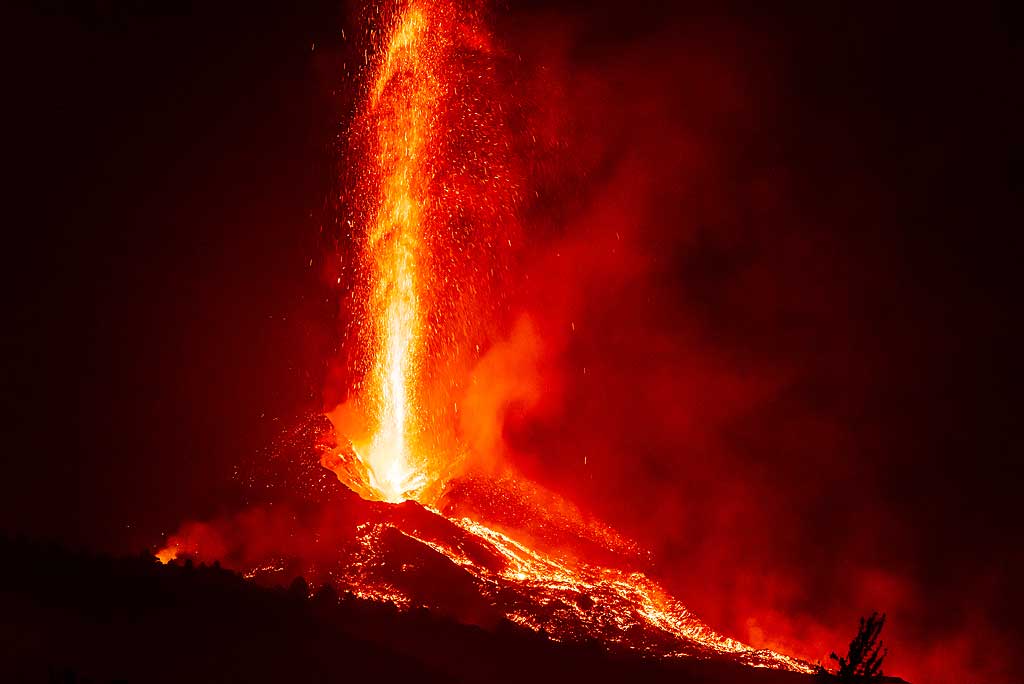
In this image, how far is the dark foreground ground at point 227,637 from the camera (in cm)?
1717

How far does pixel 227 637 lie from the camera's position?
1850 cm

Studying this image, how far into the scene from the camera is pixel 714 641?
26.0 metres

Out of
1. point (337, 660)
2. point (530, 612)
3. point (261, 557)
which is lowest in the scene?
point (337, 660)

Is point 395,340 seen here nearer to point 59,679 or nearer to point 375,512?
point 375,512

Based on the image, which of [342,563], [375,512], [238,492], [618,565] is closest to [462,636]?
[342,563]

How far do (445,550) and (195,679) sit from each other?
1040 cm

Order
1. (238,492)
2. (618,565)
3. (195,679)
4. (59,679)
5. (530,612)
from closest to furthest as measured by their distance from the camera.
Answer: (59,679)
(195,679)
(530,612)
(238,492)
(618,565)

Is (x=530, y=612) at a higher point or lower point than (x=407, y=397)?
lower

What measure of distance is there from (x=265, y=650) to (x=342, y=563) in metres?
6.83

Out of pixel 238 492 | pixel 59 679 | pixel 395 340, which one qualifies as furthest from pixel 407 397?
pixel 59 679

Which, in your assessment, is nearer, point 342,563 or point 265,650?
point 265,650

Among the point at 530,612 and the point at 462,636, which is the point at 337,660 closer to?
the point at 462,636

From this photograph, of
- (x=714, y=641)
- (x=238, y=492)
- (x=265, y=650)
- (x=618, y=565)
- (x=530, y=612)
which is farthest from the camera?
(x=618, y=565)

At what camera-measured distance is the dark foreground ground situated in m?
17.2
